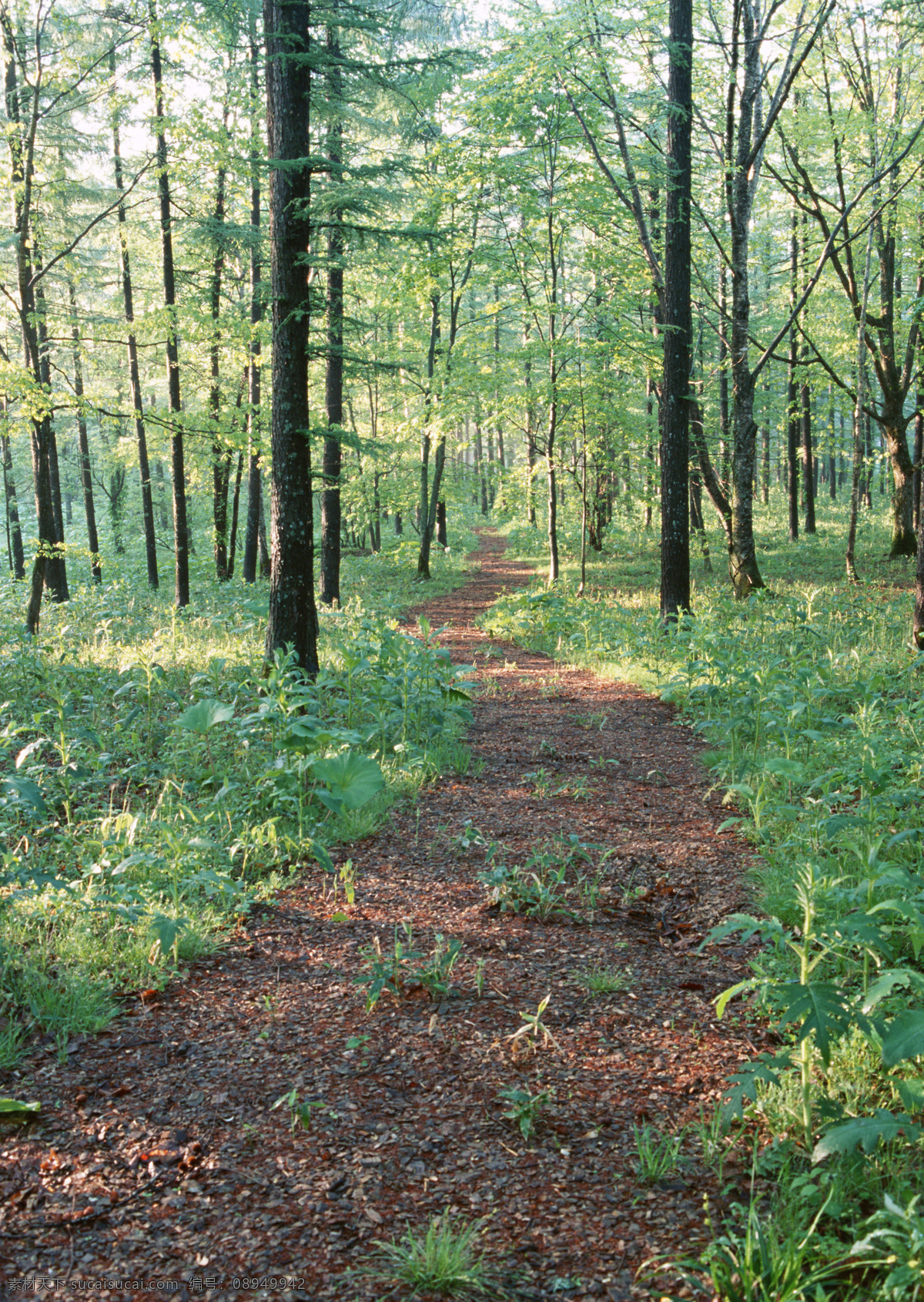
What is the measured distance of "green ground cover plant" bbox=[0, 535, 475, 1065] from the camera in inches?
132

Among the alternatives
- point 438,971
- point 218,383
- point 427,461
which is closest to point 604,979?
point 438,971

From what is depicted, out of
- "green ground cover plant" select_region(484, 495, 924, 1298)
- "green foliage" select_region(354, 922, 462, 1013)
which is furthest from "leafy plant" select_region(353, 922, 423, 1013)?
A: "green ground cover plant" select_region(484, 495, 924, 1298)

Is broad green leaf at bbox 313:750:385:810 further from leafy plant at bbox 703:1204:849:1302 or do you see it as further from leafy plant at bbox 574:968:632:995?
leafy plant at bbox 703:1204:849:1302

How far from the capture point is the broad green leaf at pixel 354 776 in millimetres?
4148

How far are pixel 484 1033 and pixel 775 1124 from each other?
102 cm

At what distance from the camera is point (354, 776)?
418 cm

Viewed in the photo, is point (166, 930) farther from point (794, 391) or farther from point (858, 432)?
point (794, 391)

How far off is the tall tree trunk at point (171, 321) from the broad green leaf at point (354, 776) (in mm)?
9263

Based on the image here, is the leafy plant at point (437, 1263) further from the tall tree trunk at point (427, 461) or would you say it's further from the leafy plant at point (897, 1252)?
the tall tree trunk at point (427, 461)

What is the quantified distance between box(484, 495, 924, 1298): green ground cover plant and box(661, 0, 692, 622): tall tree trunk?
2.74ft

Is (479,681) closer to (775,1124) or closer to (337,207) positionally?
(337,207)

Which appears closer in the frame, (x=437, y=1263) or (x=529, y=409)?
(x=437, y=1263)

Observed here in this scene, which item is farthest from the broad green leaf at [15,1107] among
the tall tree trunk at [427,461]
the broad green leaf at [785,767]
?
the tall tree trunk at [427,461]

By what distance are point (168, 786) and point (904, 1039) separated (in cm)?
421
